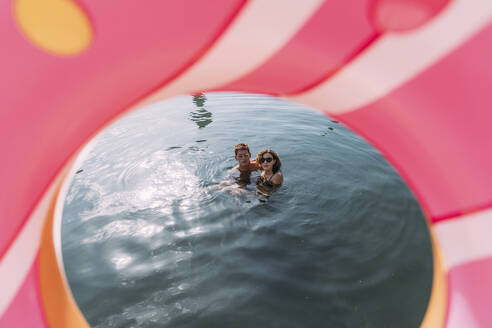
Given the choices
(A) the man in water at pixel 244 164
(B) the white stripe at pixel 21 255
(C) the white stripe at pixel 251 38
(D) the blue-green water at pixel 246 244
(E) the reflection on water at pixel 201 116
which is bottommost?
(D) the blue-green water at pixel 246 244

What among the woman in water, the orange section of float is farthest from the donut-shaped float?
the woman in water

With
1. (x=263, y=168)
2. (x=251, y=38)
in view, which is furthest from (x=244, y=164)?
(x=251, y=38)

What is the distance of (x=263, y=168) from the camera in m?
3.70

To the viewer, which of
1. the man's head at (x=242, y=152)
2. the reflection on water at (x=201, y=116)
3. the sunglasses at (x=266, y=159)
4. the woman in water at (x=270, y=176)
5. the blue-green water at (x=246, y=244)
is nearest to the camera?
the blue-green water at (x=246, y=244)

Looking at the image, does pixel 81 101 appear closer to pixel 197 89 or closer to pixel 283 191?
pixel 197 89

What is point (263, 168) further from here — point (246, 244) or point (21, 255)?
point (21, 255)

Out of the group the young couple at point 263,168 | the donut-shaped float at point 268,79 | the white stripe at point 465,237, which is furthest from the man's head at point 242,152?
the white stripe at point 465,237

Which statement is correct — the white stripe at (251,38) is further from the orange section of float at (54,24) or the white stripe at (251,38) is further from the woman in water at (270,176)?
the woman in water at (270,176)

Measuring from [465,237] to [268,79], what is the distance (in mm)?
911

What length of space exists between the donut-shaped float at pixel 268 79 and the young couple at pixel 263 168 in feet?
8.09

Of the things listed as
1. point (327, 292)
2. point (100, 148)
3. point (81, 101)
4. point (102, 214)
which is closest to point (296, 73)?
point (81, 101)

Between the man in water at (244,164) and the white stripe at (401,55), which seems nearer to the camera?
the white stripe at (401,55)

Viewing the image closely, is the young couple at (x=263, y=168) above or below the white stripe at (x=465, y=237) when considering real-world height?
above

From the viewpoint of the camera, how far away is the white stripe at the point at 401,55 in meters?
0.75
